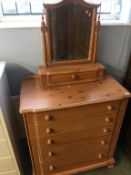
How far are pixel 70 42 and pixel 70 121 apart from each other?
60 centimetres

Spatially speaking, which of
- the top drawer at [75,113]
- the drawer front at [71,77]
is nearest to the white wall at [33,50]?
the drawer front at [71,77]

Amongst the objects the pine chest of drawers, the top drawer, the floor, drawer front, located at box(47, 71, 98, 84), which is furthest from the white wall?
the floor

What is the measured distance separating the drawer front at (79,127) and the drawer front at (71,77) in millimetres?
317

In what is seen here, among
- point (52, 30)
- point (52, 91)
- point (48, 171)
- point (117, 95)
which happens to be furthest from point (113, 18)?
point (48, 171)

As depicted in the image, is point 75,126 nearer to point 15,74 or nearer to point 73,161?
point 73,161

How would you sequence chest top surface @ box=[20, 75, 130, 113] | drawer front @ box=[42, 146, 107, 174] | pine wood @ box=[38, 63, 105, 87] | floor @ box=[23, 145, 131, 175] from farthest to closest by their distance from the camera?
floor @ box=[23, 145, 131, 175] → drawer front @ box=[42, 146, 107, 174] → pine wood @ box=[38, 63, 105, 87] → chest top surface @ box=[20, 75, 130, 113]

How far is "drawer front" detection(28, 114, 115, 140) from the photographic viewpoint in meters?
1.14

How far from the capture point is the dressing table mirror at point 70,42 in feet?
3.70

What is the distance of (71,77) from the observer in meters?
1.24

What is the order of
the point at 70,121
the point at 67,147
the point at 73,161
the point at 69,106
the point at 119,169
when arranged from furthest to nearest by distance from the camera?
the point at 119,169, the point at 73,161, the point at 67,147, the point at 70,121, the point at 69,106

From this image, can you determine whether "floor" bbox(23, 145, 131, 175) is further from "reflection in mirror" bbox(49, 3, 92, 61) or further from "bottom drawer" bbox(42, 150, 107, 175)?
"reflection in mirror" bbox(49, 3, 92, 61)

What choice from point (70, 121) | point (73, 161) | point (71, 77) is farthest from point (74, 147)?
point (71, 77)

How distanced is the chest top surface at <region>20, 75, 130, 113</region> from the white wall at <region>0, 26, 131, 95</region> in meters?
0.19

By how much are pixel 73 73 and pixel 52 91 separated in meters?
0.21
